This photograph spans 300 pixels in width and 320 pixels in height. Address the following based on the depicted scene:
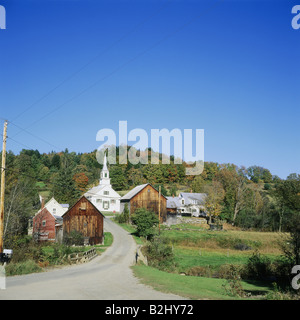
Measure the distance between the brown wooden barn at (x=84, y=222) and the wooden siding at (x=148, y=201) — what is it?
770 inches

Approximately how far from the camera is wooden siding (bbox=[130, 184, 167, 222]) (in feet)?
222

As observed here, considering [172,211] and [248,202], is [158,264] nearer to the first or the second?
[172,211]

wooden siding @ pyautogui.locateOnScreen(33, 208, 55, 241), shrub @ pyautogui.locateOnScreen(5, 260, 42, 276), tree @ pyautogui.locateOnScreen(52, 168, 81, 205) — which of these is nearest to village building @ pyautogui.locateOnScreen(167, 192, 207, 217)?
tree @ pyautogui.locateOnScreen(52, 168, 81, 205)

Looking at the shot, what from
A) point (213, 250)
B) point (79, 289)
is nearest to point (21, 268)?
point (79, 289)

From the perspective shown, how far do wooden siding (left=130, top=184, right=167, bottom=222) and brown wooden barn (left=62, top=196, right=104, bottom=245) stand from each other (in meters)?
19.6

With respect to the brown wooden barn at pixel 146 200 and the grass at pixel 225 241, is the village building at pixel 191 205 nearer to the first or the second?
the brown wooden barn at pixel 146 200

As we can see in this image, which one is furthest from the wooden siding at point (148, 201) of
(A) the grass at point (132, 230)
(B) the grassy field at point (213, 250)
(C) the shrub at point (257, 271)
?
(C) the shrub at point (257, 271)

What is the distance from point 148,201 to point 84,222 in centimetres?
2261

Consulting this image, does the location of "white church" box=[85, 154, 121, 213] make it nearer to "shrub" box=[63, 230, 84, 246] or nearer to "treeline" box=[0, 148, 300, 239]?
"treeline" box=[0, 148, 300, 239]

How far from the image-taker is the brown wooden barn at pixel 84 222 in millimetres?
47431

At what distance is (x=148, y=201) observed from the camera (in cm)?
6869

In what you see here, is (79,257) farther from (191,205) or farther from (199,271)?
(191,205)
